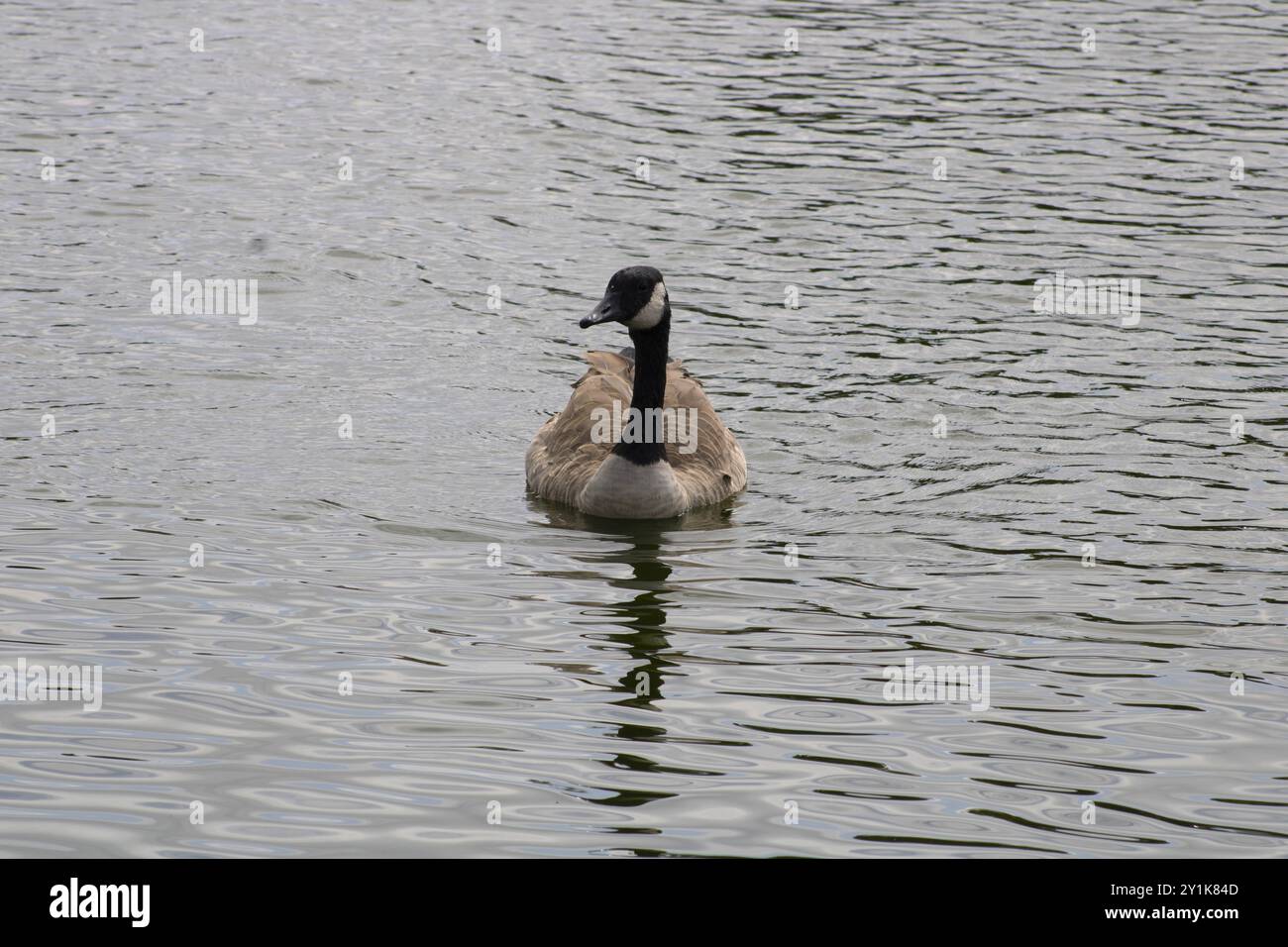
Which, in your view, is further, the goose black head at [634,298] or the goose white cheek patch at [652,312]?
the goose white cheek patch at [652,312]

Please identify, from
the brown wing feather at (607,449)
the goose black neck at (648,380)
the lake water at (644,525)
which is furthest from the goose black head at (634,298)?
the lake water at (644,525)

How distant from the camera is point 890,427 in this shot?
1447 centimetres

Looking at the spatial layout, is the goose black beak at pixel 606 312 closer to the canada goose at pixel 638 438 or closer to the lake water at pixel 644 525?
the canada goose at pixel 638 438

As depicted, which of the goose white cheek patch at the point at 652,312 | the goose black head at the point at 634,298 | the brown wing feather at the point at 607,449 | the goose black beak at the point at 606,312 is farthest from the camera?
the brown wing feather at the point at 607,449

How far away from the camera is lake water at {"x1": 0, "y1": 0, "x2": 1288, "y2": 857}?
8.35 m

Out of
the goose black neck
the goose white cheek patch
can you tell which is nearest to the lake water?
the goose black neck

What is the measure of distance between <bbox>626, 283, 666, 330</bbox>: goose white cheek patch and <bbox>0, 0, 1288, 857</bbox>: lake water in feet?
4.69

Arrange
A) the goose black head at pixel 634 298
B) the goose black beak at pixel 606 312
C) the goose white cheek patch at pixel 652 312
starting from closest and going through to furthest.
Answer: the goose black beak at pixel 606 312 < the goose black head at pixel 634 298 < the goose white cheek patch at pixel 652 312

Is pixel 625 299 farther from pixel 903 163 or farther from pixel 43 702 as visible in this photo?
pixel 903 163

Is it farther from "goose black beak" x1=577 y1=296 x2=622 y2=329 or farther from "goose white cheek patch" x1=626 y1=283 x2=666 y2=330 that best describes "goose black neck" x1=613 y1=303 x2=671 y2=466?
"goose black beak" x1=577 y1=296 x2=622 y2=329

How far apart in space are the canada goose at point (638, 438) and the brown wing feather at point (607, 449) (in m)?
0.01

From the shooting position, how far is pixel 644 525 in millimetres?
12703

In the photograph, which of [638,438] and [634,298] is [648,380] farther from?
[634,298]

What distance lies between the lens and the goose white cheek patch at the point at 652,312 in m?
12.6
